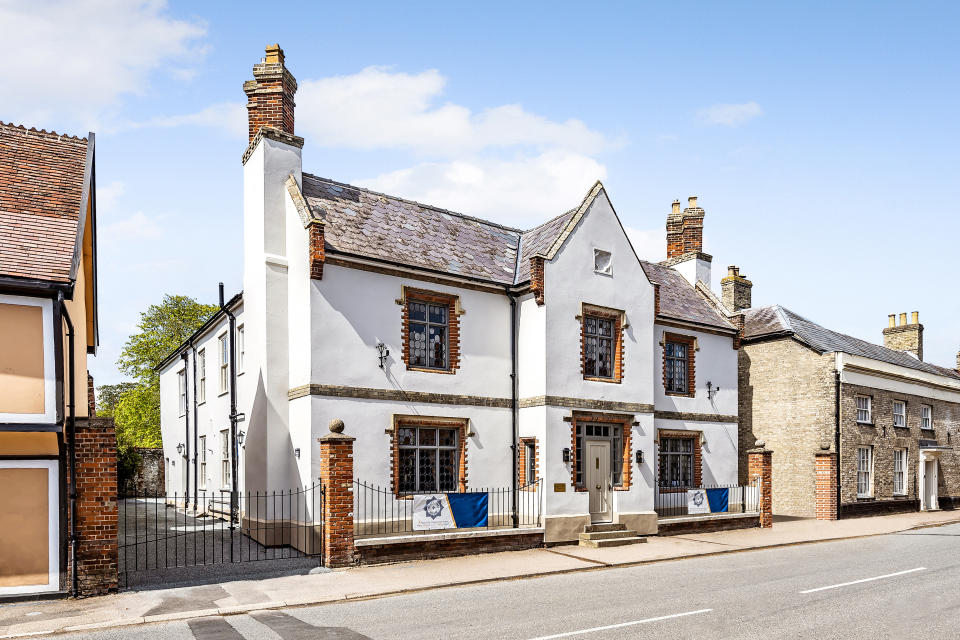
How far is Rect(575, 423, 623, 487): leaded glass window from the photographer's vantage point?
19558mm

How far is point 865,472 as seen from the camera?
28.3m

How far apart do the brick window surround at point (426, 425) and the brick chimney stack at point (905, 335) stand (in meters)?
29.3

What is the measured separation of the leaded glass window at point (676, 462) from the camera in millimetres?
23094

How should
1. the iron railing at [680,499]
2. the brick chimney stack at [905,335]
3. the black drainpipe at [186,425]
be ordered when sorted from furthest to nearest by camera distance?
1. the brick chimney stack at [905,335]
2. the black drainpipe at [186,425]
3. the iron railing at [680,499]

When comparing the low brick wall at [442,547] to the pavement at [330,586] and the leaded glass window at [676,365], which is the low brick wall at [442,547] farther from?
the leaded glass window at [676,365]

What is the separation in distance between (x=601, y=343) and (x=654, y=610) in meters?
10.6

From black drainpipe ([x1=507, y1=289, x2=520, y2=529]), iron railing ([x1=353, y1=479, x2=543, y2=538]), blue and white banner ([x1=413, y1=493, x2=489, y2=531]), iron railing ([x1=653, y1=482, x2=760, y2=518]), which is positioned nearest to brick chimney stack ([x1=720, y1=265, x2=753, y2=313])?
iron railing ([x1=653, y1=482, x2=760, y2=518])

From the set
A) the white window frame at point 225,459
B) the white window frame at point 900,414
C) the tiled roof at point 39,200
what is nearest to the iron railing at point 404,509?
the white window frame at point 225,459

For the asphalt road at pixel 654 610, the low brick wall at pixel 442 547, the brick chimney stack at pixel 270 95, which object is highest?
the brick chimney stack at pixel 270 95

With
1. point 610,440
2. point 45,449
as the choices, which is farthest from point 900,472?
point 45,449

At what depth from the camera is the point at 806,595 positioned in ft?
38.5

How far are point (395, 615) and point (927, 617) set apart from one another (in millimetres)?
7495

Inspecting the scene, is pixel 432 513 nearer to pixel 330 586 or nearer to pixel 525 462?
pixel 525 462

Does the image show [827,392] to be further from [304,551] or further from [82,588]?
[82,588]
